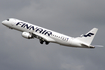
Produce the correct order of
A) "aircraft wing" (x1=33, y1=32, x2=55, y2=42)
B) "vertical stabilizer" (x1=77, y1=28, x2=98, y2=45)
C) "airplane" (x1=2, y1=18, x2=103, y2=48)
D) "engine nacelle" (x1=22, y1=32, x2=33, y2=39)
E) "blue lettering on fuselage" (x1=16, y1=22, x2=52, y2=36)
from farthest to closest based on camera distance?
"blue lettering on fuselage" (x1=16, y1=22, x2=52, y2=36) → "engine nacelle" (x1=22, y1=32, x2=33, y2=39) → "aircraft wing" (x1=33, y1=32, x2=55, y2=42) → "airplane" (x1=2, y1=18, x2=103, y2=48) → "vertical stabilizer" (x1=77, y1=28, x2=98, y2=45)

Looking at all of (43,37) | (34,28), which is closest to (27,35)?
(34,28)

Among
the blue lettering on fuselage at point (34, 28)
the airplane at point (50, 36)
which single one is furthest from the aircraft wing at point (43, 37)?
the blue lettering on fuselage at point (34, 28)

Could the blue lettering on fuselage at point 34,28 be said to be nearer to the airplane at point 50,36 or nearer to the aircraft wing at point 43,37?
the airplane at point 50,36

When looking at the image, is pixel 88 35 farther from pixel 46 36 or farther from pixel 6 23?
pixel 6 23

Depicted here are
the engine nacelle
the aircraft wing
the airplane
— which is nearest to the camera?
the airplane

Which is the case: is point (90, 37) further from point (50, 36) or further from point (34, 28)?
point (34, 28)

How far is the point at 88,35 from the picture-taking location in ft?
359

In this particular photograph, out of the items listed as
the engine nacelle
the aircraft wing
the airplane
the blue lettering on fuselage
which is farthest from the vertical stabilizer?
the engine nacelle

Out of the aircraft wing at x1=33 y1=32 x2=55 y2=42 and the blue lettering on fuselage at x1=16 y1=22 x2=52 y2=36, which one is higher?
the blue lettering on fuselage at x1=16 y1=22 x2=52 y2=36

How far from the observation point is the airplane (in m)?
109

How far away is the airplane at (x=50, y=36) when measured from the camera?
10894 cm

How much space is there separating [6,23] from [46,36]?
17567 millimetres

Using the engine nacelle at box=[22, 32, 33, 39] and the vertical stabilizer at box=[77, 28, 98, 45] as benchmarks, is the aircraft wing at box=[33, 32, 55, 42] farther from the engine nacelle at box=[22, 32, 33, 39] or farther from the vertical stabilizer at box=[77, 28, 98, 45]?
the vertical stabilizer at box=[77, 28, 98, 45]

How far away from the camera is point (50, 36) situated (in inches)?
4471
